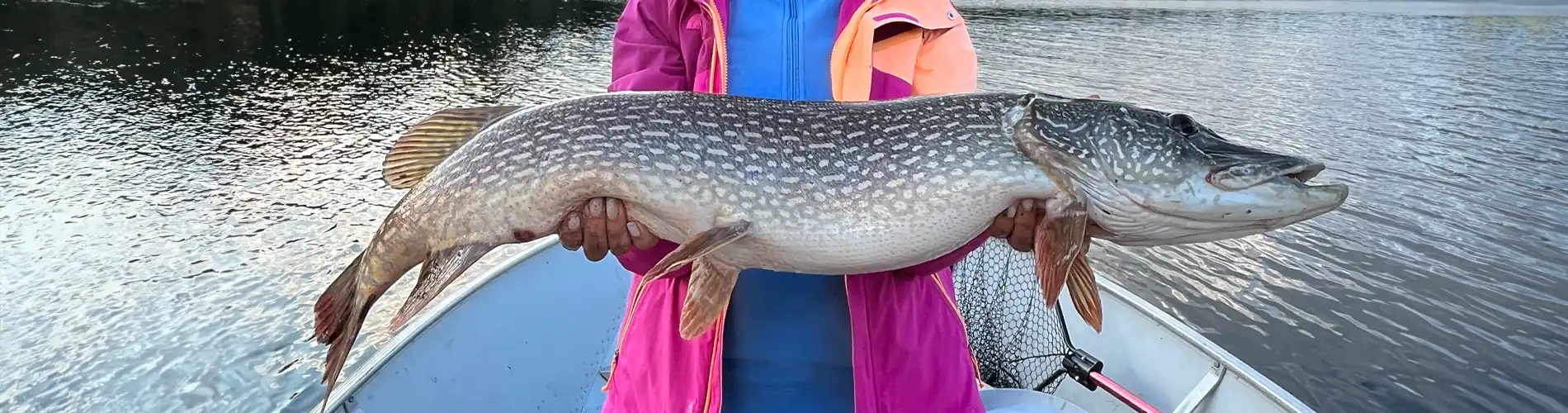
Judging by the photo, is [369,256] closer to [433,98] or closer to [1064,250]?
[1064,250]

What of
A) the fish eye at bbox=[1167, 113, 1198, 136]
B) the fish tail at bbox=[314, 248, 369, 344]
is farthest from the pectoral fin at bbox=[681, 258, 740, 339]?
the fish eye at bbox=[1167, 113, 1198, 136]

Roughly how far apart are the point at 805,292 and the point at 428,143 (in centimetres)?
115

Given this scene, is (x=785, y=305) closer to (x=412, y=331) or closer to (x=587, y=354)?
(x=412, y=331)

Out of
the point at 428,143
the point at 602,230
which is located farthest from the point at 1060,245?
the point at 428,143

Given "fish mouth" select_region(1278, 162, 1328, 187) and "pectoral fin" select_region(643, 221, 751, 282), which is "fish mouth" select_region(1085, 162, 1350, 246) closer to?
"fish mouth" select_region(1278, 162, 1328, 187)

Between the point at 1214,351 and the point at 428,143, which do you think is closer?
the point at 428,143

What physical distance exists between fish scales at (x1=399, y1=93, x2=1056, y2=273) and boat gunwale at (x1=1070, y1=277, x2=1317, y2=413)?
181 centimetres

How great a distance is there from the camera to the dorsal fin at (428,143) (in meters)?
2.16

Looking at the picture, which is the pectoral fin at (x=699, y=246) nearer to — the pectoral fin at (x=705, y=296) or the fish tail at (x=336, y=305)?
the pectoral fin at (x=705, y=296)

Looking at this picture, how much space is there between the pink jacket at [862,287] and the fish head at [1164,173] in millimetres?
284

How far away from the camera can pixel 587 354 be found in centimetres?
410

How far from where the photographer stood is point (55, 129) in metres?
11.2

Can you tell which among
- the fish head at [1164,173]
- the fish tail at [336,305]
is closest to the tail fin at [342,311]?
the fish tail at [336,305]

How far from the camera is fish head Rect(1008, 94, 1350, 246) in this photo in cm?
178
